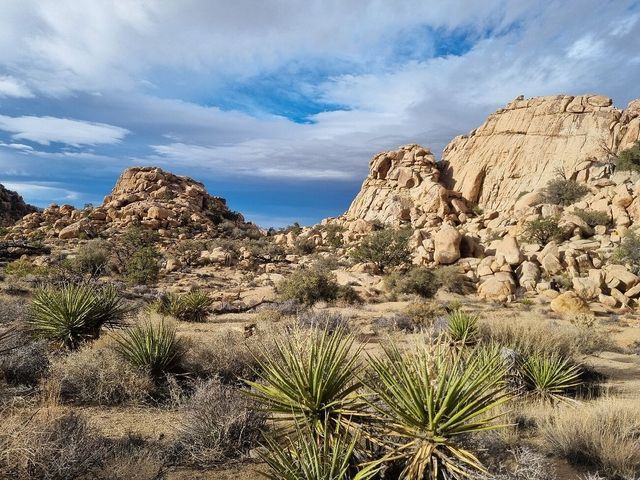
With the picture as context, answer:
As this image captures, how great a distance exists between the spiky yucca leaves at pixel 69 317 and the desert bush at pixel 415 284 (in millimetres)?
14525

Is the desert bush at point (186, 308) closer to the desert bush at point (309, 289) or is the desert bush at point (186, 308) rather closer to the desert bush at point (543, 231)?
the desert bush at point (309, 289)

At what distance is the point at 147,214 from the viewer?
46500 mm

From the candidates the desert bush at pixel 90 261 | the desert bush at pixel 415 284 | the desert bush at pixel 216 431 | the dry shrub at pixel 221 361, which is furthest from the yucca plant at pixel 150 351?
the desert bush at pixel 90 261

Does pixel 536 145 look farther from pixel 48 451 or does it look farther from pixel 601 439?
pixel 48 451

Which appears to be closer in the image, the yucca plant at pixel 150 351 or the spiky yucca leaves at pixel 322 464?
the spiky yucca leaves at pixel 322 464

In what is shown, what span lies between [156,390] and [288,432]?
3.11 metres

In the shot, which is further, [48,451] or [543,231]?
[543,231]

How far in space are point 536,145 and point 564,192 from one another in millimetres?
12387

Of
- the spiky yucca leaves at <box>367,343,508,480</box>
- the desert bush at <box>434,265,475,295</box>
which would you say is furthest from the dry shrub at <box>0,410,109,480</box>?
the desert bush at <box>434,265,475,295</box>

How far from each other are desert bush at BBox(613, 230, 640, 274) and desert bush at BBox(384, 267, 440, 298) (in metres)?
9.67

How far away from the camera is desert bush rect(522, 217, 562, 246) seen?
2873 centimetres

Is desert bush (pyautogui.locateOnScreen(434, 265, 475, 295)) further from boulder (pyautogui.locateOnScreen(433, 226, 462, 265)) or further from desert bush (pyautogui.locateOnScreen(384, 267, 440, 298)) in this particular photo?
boulder (pyautogui.locateOnScreen(433, 226, 462, 265))

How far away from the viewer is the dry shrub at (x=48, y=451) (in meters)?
3.45

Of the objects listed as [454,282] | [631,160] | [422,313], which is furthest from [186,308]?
[631,160]
